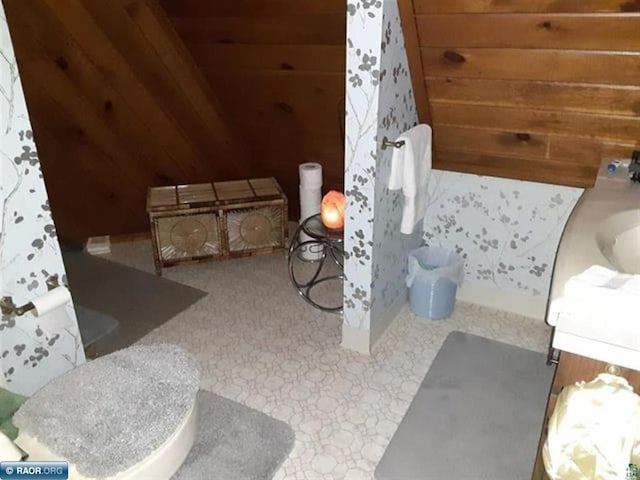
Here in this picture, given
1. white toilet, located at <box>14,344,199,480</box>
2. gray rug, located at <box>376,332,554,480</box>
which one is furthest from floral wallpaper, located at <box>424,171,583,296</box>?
white toilet, located at <box>14,344,199,480</box>

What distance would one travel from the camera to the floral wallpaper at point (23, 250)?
1337 millimetres

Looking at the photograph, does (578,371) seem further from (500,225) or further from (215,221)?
(215,221)

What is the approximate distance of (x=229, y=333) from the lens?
2367mm

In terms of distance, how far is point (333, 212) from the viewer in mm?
2357

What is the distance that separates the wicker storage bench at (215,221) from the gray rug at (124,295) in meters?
0.16

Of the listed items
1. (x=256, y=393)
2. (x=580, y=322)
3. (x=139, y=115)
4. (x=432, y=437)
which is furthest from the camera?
(x=139, y=115)

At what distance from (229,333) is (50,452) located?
3.69ft

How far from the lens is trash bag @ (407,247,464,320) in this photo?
2371 mm

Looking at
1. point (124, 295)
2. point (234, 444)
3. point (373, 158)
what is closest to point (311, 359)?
point (234, 444)

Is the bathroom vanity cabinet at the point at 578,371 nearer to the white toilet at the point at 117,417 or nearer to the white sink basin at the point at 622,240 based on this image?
the white sink basin at the point at 622,240

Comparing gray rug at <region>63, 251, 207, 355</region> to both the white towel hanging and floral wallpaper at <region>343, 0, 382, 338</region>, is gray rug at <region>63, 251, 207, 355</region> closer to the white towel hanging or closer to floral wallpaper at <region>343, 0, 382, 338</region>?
floral wallpaper at <region>343, 0, 382, 338</region>

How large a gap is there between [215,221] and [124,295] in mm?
603

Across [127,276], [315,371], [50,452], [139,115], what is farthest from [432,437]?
[139,115]

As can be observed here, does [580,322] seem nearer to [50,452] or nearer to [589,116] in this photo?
[589,116]
